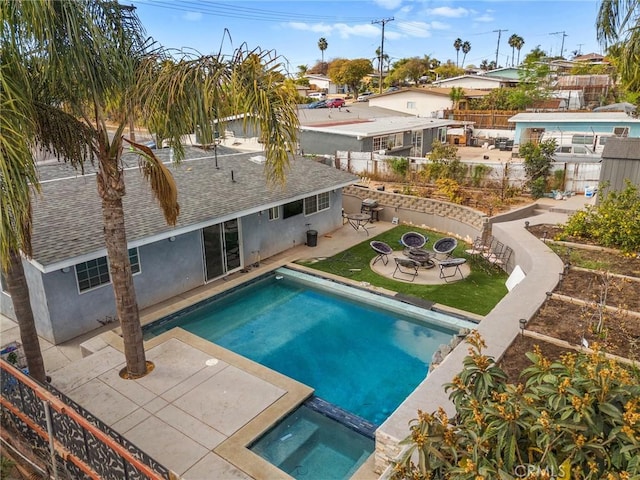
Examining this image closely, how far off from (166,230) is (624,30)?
1290cm

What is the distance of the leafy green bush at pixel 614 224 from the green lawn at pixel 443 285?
8.41 ft

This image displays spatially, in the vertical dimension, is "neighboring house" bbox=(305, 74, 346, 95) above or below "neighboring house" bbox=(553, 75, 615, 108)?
above

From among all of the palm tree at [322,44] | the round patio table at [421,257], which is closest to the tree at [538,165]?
the round patio table at [421,257]

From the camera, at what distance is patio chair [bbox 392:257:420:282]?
1489 cm

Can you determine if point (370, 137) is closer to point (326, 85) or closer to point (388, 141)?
point (388, 141)

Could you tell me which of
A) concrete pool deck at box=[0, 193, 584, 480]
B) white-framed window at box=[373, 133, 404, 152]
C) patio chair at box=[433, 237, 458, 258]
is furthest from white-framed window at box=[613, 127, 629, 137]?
concrete pool deck at box=[0, 193, 584, 480]

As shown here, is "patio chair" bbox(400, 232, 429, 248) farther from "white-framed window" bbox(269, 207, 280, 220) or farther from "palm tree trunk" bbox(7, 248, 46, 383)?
"palm tree trunk" bbox(7, 248, 46, 383)

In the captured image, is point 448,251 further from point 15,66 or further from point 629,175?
point 15,66

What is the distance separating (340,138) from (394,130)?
3485 millimetres

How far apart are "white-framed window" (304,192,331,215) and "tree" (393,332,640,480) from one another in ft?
46.0

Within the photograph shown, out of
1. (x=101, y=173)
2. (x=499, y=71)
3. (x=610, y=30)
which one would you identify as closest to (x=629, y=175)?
(x=610, y=30)

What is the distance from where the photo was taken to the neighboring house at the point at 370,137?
2767 centimetres

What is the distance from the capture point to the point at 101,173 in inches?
312

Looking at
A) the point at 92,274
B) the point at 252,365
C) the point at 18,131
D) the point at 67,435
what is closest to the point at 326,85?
the point at 92,274
